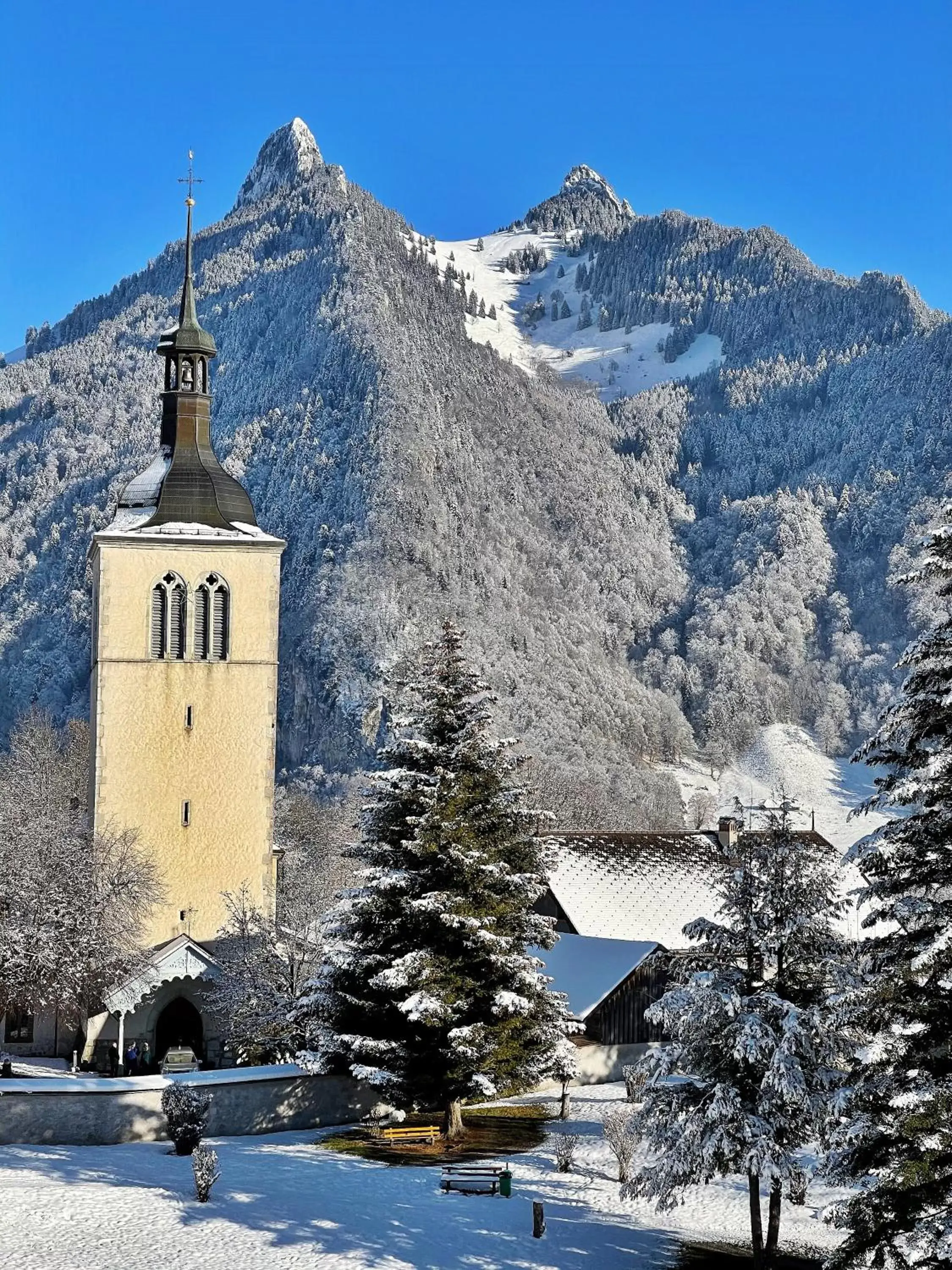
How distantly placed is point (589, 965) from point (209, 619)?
1316 cm

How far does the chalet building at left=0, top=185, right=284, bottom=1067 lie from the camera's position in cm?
4153

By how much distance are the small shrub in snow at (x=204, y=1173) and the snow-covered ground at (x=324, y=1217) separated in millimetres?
185

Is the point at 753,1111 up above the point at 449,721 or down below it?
below

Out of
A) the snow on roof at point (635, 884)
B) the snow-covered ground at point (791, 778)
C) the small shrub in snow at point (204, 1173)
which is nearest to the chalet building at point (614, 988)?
the snow on roof at point (635, 884)

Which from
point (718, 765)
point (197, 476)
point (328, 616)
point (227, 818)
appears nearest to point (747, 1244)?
point (227, 818)

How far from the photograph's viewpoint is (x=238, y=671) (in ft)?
139

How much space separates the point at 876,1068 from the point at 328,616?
15019 cm

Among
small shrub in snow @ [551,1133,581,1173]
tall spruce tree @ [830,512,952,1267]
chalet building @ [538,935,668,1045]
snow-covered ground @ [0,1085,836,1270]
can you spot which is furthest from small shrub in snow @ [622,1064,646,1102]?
tall spruce tree @ [830,512,952,1267]

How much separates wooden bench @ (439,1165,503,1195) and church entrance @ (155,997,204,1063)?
43.0ft

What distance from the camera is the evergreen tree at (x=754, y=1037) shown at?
21.1m

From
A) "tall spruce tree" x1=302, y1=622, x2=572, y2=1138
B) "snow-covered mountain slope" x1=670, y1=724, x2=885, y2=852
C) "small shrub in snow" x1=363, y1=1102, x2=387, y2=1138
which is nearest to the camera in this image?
"tall spruce tree" x1=302, y1=622, x2=572, y2=1138

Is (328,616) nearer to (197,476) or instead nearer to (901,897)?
(197,476)

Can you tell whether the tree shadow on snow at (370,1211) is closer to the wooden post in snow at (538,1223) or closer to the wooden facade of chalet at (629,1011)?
the wooden post in snow at (538,1223)

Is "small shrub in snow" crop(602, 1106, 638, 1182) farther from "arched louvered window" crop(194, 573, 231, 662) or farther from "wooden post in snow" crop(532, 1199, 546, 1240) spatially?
"arched louvered window" crop(194, 573, 231, 662)
